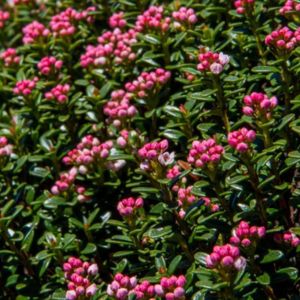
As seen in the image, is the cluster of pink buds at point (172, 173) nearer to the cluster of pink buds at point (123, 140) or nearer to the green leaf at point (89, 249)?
the cluster of pink buds at point (123, 140)

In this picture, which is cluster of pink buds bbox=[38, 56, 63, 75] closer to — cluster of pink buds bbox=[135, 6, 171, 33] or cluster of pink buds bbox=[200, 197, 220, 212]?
cluster of pink buds bbox=[135, 6, 171, 33]

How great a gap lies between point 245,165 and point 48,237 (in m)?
1.27

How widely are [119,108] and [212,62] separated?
27.8 inches

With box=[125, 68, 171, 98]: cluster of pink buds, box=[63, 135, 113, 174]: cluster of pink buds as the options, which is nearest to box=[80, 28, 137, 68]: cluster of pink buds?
box=[125, 68, 171, 98]: cluster of pink buds

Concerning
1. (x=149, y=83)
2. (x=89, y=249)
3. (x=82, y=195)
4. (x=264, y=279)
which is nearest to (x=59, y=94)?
(x=149, y=83)

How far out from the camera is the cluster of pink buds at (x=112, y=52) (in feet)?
15.0

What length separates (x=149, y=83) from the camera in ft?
13.7

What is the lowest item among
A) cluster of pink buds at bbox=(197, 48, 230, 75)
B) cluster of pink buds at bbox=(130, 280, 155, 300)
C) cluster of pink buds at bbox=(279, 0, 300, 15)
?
cluster of pink buds at bbox=(130, 280, 155, 300)

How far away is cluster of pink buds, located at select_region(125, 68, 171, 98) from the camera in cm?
420

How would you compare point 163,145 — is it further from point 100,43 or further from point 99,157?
point 100,43

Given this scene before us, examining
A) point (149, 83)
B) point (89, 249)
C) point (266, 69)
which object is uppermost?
point (266, 69)

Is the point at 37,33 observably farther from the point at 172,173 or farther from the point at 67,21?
the point at 172,173

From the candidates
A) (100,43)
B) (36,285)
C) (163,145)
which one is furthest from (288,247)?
(100,43)

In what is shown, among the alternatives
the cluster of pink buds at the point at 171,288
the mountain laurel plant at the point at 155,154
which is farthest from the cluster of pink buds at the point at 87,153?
the cluster of pink buds at the point at 171,288
